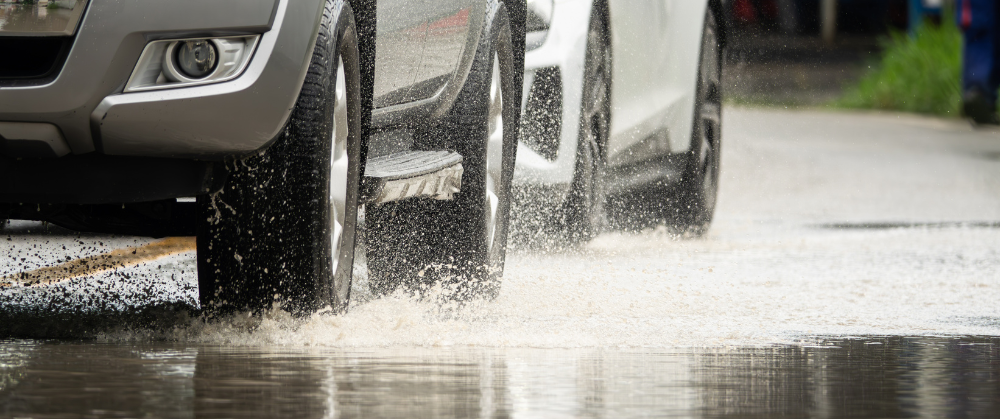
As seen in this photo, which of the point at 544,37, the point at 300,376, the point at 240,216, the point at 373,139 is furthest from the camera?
the point at 544,37

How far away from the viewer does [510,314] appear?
5902mm

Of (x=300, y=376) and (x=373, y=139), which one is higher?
(x=373, y=139)

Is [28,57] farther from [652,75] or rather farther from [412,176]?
[652,75]

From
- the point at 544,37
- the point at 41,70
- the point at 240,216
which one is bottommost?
the point at 240,216

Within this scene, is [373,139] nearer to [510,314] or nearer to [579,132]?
[510,314]

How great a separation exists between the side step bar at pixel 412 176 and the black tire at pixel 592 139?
2.00 m

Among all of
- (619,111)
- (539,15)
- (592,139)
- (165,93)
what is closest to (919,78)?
(619,111)

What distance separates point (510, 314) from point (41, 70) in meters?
1.95

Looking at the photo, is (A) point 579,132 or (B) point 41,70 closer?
(B) point 41,70

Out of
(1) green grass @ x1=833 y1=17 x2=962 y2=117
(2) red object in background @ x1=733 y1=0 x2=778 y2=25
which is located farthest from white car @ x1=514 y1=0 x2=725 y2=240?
(2) red object in background @ x1=733 y1=0 x2=778 y2=25

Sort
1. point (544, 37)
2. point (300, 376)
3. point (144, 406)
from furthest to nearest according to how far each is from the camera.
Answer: point (544, 37), point (300, 376), point (144, 406)

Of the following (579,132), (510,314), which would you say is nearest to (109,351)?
(510,314)

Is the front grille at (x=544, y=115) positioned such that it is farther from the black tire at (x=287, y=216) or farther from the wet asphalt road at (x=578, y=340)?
the black tire at (x=287, y=216)

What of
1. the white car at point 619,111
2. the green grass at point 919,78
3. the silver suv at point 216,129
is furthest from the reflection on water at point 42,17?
the green grass at point 919,78
